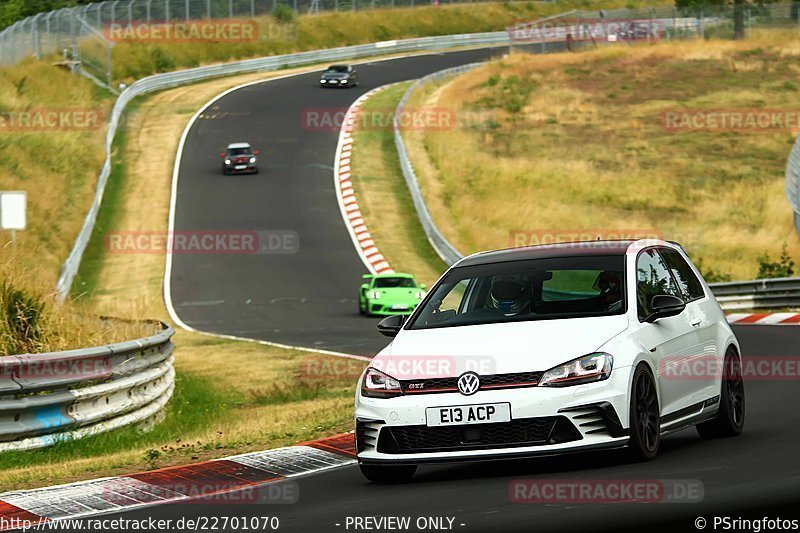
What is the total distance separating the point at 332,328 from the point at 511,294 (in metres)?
19.1

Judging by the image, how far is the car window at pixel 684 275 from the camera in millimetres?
10977

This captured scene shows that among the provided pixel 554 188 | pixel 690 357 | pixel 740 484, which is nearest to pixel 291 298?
pixel 554 188

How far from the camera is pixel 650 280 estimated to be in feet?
33.9

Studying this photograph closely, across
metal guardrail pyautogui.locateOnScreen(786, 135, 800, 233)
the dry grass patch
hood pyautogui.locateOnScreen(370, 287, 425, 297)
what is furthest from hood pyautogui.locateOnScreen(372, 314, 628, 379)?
the dry grass patch

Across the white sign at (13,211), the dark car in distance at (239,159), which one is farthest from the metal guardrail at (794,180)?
the white sign at (13,211)

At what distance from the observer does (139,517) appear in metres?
8.30

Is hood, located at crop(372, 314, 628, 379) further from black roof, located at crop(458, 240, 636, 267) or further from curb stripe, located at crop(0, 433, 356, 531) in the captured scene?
curb stripe, located at crop(0, 433, 356, 531)

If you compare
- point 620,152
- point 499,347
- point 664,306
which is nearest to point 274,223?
point 620,152

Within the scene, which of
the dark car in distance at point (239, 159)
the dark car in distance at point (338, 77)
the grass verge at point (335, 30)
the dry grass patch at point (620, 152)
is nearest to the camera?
the dry grass patch at point (620, 152)

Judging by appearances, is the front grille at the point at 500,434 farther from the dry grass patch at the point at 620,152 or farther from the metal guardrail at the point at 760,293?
the dry grass patch at the point at 620,152

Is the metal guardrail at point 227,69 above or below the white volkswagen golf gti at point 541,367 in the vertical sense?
below

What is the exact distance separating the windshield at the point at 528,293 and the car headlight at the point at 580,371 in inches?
27.2

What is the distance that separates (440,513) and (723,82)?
64396 mm

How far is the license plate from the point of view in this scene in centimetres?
871
